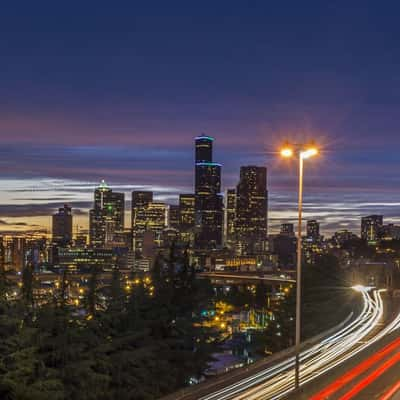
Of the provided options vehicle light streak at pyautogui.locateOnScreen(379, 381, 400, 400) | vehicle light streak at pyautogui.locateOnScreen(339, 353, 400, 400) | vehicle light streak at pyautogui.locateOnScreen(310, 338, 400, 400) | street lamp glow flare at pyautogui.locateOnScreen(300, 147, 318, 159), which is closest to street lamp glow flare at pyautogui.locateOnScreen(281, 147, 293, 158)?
street lamp glow flare at pyautogui.locateOnScreen(300, 147, 318, 159)

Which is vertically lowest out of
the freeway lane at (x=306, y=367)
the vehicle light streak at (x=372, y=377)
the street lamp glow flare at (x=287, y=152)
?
the freeway lane at (x=306, y=367)

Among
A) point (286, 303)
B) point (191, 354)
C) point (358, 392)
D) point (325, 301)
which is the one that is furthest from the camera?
point (325, 301)

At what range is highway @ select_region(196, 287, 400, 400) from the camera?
63.3 feet

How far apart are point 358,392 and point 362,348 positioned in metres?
8.54

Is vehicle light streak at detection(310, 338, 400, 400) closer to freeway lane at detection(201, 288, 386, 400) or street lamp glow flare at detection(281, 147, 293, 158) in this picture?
freeway lane at detection(201, 288, 386, 400)

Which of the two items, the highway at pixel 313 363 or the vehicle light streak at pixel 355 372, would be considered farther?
the highway at pixel 313 363

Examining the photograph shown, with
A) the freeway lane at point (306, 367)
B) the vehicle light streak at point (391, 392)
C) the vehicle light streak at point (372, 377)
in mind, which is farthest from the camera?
the freeway lane at point (306, 367)

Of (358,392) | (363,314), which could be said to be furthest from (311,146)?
(363,314)

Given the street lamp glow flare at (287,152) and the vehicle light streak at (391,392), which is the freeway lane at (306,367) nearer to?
the vehicle light streak at (391,392)

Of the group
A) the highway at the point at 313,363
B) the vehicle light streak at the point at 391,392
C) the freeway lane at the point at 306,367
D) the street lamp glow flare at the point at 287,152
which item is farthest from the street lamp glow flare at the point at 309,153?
the vehicle light streak at the point at 391,392

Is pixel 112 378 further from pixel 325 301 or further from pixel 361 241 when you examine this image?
pixel 361 241

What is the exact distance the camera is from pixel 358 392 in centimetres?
1827

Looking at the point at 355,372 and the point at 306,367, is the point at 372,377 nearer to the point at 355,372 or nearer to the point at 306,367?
the point at 355,372

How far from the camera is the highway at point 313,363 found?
19.3 meters
